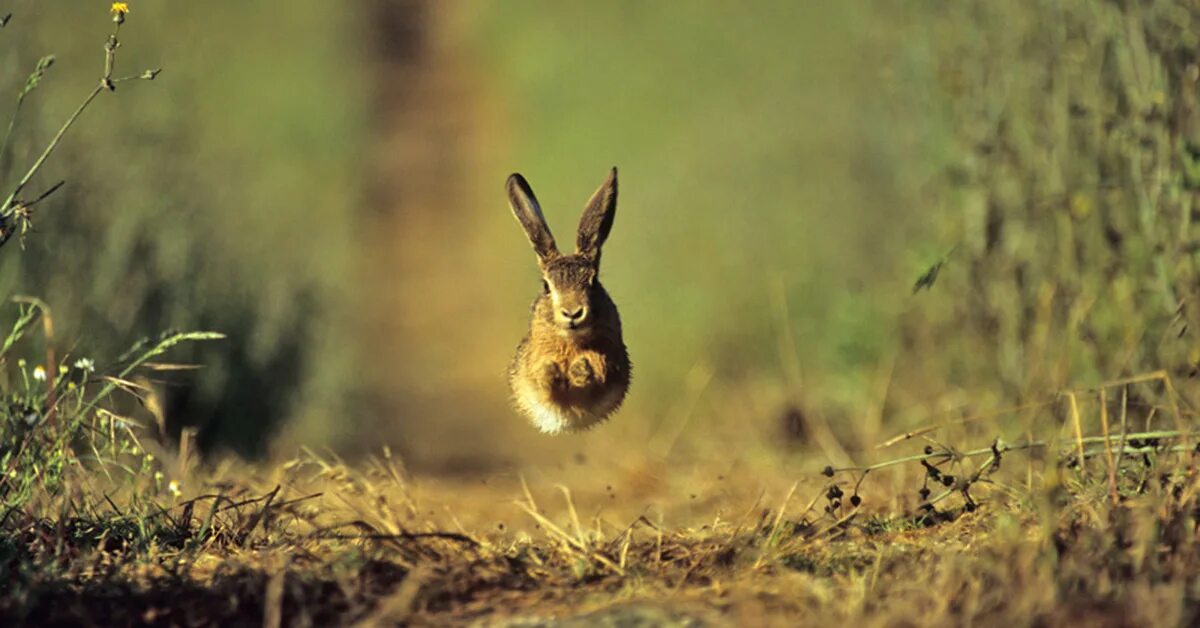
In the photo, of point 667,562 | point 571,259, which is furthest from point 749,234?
point 667,562

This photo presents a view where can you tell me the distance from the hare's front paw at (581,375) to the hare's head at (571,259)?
0.13 m

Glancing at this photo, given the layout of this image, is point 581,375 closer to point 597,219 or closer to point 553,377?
point 553,377

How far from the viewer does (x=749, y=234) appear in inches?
457

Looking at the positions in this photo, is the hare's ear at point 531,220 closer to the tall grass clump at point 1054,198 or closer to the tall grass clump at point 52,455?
the tall grass clump at point 52,455

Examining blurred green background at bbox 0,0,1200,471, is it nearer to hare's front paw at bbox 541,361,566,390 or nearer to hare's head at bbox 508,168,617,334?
hare's head at bbox 508,168,617,334

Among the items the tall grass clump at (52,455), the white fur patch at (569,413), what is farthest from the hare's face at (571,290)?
the tall grass clump at (52,455)

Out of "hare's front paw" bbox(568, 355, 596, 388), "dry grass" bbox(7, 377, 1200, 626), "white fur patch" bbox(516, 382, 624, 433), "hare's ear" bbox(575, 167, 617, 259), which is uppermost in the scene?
"hare's ear" bbox(575, 167, 617, 259)

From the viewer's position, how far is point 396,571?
14.1 feet

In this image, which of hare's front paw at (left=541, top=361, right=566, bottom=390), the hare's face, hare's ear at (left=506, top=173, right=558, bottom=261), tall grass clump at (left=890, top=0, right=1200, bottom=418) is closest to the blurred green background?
tall grass clump at (left=890, top=0, right=1200, bottom=418)

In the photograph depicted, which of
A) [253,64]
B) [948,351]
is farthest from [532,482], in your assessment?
[253,64]

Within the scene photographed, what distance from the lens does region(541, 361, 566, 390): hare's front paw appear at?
209 inches

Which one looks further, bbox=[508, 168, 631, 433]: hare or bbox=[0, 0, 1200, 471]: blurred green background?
bbox=[0, 0, 1200, 471]: blurred green background

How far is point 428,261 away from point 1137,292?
13.5 meters

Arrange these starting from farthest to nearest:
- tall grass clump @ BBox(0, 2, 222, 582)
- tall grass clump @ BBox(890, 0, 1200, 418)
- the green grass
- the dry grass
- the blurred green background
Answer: the blurred green background → tall grass clump @ BBox(890, 0, 1200, 418) → tall grass clump @ BBox(0, 2, 222, 582) → the green grass → the dry grass
